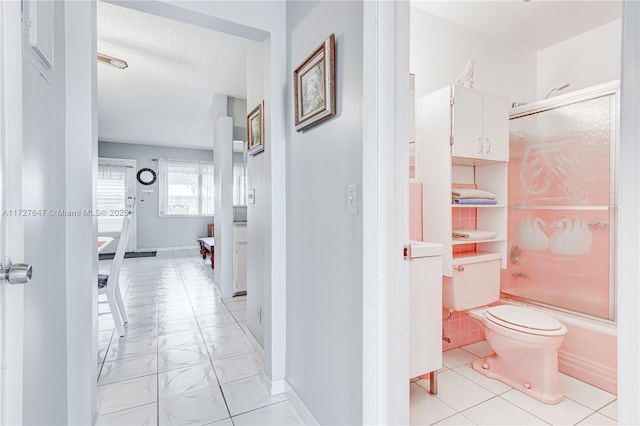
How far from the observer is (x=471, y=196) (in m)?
2.22

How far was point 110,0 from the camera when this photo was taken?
142 cm

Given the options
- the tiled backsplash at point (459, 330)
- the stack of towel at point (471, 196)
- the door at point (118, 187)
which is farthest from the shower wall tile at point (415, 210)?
the door at point (118, 187)

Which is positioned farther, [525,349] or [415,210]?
[415,210]

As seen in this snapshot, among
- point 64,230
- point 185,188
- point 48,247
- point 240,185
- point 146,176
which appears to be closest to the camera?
point 48,247

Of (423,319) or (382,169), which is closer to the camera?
(382,169)

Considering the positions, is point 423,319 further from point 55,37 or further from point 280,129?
point 55,37

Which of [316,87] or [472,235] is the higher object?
[316,87]

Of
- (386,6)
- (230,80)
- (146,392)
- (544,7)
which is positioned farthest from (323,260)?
(230,80)

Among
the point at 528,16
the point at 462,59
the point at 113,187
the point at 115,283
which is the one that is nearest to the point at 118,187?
the point at 113,187

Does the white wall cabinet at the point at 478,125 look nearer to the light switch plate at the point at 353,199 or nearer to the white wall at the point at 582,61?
the white wall at the point at 582,61

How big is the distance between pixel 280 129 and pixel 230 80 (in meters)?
2.29

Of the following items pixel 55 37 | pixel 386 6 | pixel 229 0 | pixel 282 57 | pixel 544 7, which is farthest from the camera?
pixel 544 7

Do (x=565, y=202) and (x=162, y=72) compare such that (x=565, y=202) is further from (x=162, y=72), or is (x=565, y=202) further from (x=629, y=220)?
(x=162, y=72)

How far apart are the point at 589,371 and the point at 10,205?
285 centimetres
